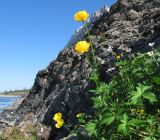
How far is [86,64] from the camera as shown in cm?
1311

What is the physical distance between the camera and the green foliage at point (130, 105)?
5109 millimetres

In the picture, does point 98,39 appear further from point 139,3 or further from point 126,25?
point 139,3

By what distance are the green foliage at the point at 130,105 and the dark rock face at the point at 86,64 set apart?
3.94 metres

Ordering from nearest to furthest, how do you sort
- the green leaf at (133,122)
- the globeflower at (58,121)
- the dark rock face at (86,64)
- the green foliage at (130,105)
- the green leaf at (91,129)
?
the green leaf at (133,122) < the green foliage at (130,105) < the green leaf at (91,129) < the globeflower at (58,121) < the dark rock face at (86,64)

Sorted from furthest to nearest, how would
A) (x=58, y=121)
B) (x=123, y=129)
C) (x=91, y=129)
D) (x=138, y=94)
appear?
(x=58, y=121) → (x=91, y=129) → (x=138, y=94) → (x=123, y=129)

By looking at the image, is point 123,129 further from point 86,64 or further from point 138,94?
point 86,64

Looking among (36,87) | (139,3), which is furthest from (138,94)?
(36,87)

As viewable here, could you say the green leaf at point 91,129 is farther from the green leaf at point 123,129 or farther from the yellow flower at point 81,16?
the yellow flower at point 81,16

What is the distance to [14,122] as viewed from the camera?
15.9 m

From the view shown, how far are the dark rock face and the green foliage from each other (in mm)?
3939

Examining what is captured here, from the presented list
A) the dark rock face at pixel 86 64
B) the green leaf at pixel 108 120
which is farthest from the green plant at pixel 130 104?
the dark rock face at pixel 86 64

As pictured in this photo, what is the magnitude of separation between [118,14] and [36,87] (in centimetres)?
451

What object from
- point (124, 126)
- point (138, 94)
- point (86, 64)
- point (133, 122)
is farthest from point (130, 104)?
point (86, 64)

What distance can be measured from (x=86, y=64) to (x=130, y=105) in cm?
758
